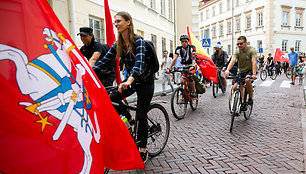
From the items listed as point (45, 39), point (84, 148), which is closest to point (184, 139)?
point (84, 148)

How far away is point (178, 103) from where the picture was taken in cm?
579

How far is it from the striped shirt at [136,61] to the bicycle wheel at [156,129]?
0.67 m

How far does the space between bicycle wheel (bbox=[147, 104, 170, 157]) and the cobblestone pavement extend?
0.41 ft

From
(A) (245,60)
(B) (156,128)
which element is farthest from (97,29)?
(B) (156,128)

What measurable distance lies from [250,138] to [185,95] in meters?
2.12

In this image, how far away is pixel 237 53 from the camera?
5402 millimetres

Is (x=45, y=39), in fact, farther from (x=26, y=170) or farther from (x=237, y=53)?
(x=237, y=53)

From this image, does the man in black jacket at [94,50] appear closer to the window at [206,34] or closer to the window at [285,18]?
the window at [285,18]

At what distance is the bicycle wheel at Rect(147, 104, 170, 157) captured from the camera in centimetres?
334

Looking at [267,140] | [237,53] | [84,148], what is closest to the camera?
[84,148]

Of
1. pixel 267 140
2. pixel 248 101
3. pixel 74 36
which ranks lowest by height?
pixel 267 140

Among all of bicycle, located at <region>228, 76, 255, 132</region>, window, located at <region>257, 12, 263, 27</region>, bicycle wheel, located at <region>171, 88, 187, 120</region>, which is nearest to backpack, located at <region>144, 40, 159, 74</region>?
bicycle, located at <region>228, 76, 255, 132</region>

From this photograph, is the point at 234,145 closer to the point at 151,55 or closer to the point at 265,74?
the point at 151,55

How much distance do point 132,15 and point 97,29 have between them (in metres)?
3.65
